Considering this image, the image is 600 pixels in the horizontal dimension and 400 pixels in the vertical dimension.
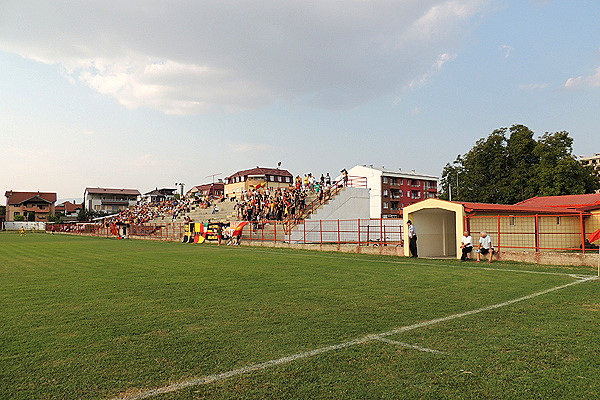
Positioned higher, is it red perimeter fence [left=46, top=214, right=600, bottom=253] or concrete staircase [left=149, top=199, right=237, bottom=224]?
concrete staircase [left=149, top=199, right=237, bottom=224]

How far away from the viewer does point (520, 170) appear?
4625 cm

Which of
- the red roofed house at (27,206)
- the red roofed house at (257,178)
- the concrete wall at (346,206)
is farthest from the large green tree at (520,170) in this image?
the red roofed house at (27,206)

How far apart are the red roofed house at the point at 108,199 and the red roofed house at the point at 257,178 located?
28375mm

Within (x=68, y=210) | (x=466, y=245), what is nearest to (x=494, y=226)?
(x=466, y=245)

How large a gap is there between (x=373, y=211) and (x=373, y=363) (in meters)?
82.0

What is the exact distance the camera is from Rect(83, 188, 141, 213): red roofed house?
120812 mm

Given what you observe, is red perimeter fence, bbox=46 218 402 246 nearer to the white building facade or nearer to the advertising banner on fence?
the advertising banner on fence

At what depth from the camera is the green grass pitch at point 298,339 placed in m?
4.25

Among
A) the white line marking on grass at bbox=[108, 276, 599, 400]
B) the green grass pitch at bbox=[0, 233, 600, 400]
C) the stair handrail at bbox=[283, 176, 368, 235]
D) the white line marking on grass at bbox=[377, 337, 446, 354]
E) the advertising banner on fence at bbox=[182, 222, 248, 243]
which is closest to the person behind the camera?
the white line marking on grass at bbox=[108, 276, 599, 400]

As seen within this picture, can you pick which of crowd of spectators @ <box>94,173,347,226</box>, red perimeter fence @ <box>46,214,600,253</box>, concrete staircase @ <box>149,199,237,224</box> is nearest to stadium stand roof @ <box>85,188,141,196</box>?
concrete staircase @ <box>149,199,237,224</box>

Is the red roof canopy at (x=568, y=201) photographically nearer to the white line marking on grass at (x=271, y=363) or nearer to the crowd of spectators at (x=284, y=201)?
the crowd of spectators at (x=284, y=201)

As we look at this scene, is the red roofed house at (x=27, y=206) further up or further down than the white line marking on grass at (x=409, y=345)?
further up

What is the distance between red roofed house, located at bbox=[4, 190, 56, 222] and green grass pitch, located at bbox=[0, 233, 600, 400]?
114 m

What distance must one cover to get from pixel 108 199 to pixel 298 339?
131 meters
